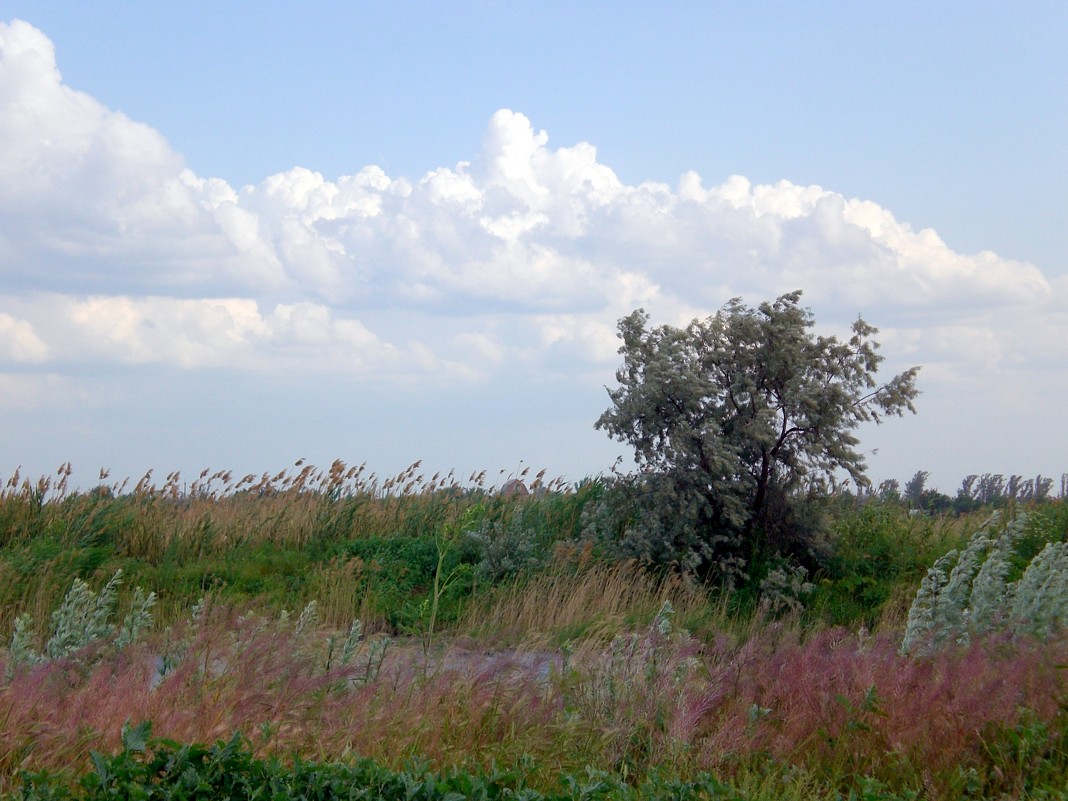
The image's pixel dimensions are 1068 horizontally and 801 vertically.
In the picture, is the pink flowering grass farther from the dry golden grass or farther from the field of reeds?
the dry golden grass

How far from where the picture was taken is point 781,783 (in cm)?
537

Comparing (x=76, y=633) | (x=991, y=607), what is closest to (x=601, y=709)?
(x=76, y=633)

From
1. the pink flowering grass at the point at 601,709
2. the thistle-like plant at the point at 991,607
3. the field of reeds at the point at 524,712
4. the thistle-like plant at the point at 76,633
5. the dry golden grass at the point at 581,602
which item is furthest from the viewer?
the dry golden grass at the point at 581,602

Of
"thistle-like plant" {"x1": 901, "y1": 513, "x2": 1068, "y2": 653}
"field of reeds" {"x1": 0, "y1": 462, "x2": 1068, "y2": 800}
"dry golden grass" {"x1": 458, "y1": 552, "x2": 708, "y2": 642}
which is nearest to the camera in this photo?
"field of reeds" {"x1": 0, "y1": 462, "x2": 1068, "y2": 800}

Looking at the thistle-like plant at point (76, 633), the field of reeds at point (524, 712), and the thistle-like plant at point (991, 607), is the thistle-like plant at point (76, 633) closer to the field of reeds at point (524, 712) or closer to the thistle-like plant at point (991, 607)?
the field of reeds at point (524, 712)

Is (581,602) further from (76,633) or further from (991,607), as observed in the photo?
(76,633)

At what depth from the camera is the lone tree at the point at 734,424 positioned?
12180 mm

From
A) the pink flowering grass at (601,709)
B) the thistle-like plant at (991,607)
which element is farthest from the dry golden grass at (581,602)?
the pink flowering grass at (601,709)

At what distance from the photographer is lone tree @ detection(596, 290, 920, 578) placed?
12.2 meters

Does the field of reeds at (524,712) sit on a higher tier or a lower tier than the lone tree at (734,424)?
lower

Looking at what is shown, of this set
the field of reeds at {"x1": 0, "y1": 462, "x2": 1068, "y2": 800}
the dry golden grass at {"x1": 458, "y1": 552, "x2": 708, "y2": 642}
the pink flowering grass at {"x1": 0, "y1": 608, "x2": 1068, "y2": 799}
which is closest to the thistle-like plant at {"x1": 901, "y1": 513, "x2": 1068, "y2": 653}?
the field of reeds at {"x1": 0, "y1": 462, "x2": 1068, "y2": 800}

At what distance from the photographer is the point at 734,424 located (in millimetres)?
12500

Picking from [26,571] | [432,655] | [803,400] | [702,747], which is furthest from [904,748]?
[26,571]

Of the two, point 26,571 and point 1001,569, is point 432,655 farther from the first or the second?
point 26,571
